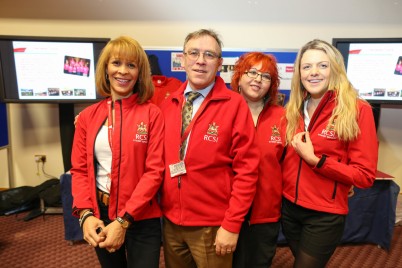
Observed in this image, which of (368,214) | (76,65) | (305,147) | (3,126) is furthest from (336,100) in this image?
(3,126)

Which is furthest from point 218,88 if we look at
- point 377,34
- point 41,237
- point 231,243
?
point 377,34

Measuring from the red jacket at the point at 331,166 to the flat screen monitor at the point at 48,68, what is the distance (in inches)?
85.5

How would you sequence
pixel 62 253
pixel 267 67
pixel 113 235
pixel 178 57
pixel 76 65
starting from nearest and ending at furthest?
1. pixel 113 235
2. pixel 267 67
3. pixel 62 253
4. pixel 76 65
5. pixel 178 57

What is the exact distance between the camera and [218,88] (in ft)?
4.18

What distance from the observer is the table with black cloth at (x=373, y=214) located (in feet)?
7.88


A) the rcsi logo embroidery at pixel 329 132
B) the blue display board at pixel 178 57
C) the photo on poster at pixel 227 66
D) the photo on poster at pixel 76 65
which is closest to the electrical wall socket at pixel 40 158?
the photo on poster at pixel 76 65

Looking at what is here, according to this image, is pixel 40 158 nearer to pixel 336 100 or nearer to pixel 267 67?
pixel 267 67

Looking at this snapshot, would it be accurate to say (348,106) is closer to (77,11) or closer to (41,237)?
(41,237)

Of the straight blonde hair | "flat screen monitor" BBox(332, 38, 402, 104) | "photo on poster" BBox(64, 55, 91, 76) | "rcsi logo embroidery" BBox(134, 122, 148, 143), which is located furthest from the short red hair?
"photo on poster" BBox(64, 55, 91, 76)

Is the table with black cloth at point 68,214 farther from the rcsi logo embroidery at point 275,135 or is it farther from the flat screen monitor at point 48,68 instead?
the rcsi logo embroidery at point 275,135

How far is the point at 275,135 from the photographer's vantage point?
141 centimetres

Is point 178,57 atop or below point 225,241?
atop

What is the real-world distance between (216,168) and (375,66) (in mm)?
2390

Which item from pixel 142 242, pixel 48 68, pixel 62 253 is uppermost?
pixel 48 68
